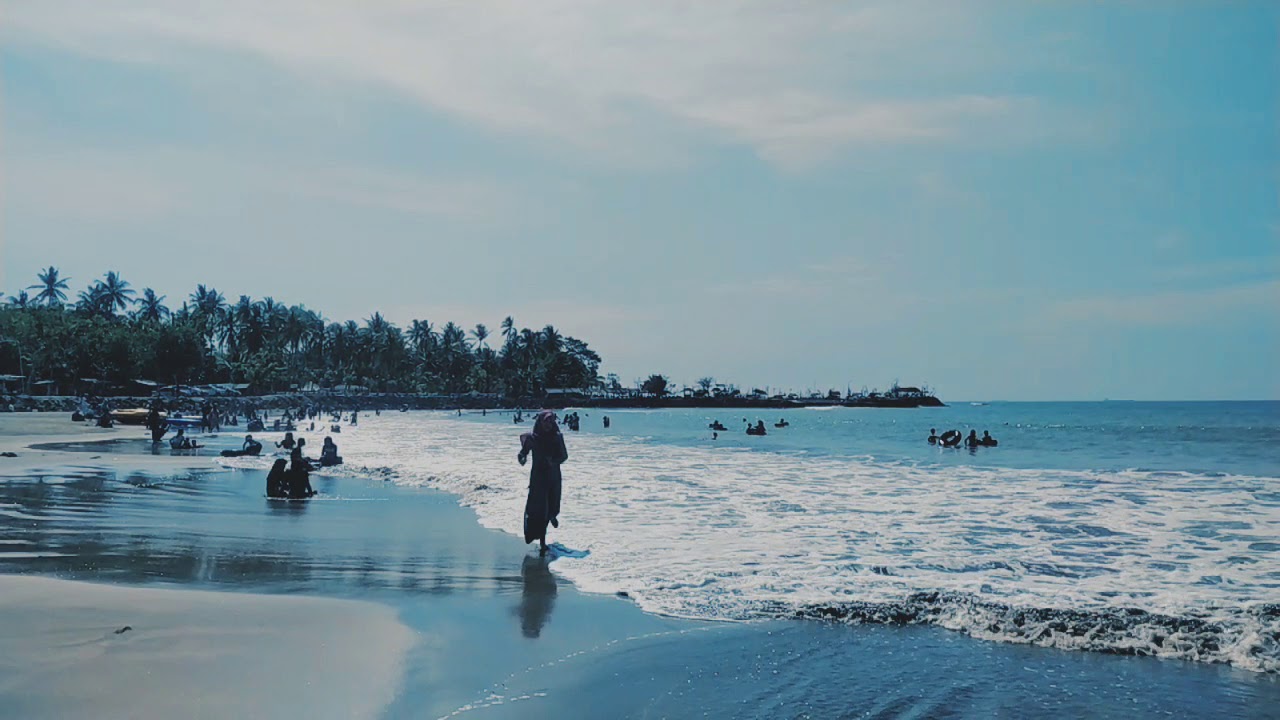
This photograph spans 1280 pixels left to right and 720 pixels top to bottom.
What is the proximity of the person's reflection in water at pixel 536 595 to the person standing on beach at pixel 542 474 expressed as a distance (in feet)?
1.75

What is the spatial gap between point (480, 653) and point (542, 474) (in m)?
5.34

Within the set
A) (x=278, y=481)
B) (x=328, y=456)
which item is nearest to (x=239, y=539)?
(x=278, y=481)

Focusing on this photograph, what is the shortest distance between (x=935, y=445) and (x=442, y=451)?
29816mm

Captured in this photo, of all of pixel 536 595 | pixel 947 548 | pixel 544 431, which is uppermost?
pixel 544 431

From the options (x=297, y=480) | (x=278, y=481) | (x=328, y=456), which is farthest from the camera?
(x=328, y=456)

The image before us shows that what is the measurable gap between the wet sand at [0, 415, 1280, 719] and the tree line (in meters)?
81.9

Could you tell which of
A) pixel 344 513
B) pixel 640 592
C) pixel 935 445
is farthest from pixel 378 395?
pixel 640 592

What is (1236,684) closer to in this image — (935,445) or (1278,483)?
(1278,483)

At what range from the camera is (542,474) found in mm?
12555

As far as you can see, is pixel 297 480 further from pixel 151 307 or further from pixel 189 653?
pixel 151 307

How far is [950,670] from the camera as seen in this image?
7215mm

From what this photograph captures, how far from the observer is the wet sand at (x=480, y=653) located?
6125 millimetres

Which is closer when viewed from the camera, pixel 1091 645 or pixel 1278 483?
pixel 1091 645

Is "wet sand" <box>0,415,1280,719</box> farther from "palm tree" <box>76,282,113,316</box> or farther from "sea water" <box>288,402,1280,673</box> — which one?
"palm tree" <box>76,282,113,316</box>
